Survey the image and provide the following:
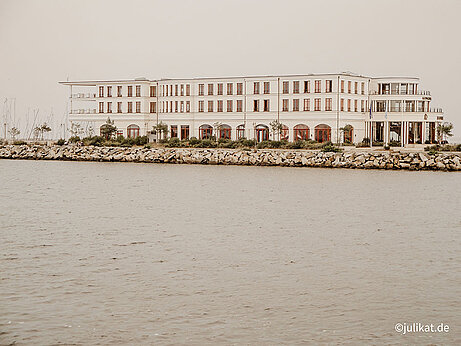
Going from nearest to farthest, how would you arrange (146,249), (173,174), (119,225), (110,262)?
(110,262)
(146,249)
(119,225)
(173,174)

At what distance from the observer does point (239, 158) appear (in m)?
69.0

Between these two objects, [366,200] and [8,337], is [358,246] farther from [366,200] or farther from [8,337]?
[366,200]

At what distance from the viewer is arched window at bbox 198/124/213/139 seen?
288ft

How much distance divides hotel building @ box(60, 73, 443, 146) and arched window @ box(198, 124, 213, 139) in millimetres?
140

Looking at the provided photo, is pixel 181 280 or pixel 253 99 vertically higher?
pixel 253 99

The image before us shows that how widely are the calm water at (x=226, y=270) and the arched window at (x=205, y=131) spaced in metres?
53.9

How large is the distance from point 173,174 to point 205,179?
6.35 m

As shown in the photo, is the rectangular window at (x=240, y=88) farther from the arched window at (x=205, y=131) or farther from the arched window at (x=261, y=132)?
the arched window at (x=205, y=131)

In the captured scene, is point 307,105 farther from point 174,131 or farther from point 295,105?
point 174,131

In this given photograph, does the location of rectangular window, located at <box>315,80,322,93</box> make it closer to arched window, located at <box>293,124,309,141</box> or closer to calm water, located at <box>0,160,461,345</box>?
arched window, located at <box>293,124,309,141</box>

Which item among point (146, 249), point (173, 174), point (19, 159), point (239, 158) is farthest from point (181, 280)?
point (19, 159)

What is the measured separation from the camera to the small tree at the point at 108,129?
88.1m

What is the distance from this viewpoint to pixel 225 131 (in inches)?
3410

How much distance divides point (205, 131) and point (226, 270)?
72.4 meters
